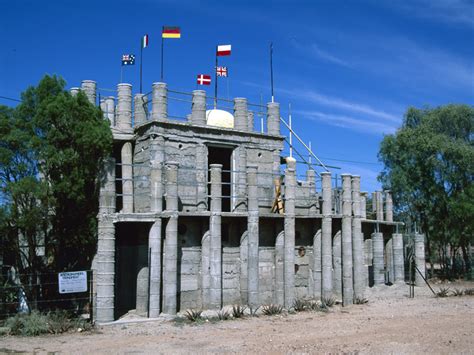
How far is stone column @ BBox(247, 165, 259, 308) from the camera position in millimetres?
21359

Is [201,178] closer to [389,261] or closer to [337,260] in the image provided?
[337,260]

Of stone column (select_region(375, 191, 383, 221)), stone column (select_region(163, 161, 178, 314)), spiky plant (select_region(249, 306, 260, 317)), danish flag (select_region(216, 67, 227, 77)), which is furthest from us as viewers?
stone column (select_region(375, 191, 383, 221))

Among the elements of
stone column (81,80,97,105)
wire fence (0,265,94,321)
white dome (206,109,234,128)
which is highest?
stone column (81,80,97,105)

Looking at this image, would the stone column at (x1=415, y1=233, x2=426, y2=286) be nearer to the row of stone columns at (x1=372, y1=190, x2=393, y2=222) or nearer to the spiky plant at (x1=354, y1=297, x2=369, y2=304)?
the row of stone columns at (x1=372, y1=190, x2=393, y2=222)

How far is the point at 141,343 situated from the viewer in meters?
15.8

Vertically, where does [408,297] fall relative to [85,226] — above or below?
below

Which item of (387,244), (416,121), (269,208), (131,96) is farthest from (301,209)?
(416,121)

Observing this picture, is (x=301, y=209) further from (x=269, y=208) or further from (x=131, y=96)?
(x=131, y=96)

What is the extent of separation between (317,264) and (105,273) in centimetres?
996

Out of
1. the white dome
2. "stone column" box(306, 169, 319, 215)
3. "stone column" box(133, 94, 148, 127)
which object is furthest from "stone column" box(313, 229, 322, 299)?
"stone column" box(133, 94, 148, 127)

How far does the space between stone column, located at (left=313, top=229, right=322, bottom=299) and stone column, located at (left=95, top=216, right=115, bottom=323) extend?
9.64 meters

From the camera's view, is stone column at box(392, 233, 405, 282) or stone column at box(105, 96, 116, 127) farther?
stone column at box(392, 233, 405, 282)

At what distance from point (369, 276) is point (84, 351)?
18910 mm

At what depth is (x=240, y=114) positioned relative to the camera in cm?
2505
